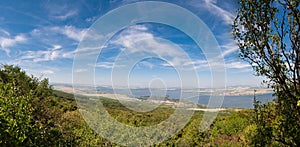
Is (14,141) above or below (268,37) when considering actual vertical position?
below

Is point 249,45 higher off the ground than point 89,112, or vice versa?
point 249,45

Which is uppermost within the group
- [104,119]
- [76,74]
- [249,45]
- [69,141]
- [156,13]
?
[156,13]

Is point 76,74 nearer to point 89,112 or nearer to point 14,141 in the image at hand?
point 14,141

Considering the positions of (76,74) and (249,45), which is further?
(76,74)

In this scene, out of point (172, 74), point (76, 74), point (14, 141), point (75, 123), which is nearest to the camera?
point (14, 141)

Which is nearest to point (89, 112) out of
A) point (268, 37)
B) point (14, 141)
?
point (14, 141)

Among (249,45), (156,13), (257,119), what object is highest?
(156,13)

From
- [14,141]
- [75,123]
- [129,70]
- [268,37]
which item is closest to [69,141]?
[75,123]

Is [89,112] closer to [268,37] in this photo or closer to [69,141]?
[69,141]

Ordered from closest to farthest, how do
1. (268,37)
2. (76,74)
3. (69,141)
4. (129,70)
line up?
(268,37) < (76,74) < (129,70) < (69,141)
